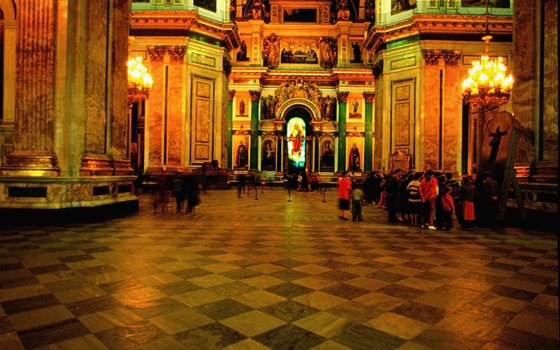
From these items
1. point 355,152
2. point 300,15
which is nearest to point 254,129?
point 355,152

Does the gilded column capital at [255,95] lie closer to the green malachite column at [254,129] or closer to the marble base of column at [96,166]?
the green malachite column at [254,129]

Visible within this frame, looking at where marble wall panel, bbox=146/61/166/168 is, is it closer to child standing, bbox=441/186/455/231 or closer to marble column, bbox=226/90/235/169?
marble column, bbox=226/90/235/169

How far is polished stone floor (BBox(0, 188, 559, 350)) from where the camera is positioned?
274 cm

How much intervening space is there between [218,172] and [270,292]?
18221mm

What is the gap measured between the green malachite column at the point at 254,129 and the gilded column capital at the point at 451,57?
59.0ft

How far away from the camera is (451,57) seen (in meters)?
18.9

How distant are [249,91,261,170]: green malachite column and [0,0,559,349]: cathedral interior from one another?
9.57 meters

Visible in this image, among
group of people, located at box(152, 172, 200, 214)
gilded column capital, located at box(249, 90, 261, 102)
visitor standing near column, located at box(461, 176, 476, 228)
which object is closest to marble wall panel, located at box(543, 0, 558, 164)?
visitor standing near column, located at box(461, 176, 476, 228)

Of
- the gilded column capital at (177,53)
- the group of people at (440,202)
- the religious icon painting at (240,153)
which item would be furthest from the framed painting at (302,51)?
the group of people at (440,202)

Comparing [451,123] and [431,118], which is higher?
[431,118]

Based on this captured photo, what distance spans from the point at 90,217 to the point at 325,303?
24.0 ft

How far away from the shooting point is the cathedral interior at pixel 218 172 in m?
3.05

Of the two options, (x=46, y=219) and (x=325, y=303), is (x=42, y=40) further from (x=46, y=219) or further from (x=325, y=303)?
(x=325, y=303)

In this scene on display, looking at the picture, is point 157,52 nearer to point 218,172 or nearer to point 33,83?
point 218,172
